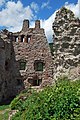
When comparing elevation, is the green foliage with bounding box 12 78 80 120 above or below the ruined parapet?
below

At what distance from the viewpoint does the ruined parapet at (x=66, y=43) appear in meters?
14.3

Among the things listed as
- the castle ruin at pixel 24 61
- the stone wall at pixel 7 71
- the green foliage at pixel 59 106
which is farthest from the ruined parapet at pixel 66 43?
the stone wall at pixel 7 71

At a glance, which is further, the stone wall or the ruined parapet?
the stone wall

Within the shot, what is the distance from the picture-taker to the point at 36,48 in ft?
104

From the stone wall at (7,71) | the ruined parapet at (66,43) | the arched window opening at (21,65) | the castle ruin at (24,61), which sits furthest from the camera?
the arched window opening at (21,65)

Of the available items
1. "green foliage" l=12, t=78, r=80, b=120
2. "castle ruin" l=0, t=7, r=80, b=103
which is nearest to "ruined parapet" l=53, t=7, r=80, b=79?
"green foliage" l=12, t=78, r=80, b=120

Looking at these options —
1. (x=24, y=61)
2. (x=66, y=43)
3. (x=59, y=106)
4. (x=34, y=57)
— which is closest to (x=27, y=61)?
(x=24, y=61)

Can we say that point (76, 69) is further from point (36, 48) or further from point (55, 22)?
point (36, 48)

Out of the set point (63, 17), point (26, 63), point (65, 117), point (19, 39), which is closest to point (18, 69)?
point (26, 63)

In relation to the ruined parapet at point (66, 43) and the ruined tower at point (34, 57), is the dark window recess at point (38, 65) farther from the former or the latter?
Result: the ruined parapet at point (66, 43)

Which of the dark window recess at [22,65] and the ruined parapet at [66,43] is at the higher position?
the ruined parapet at [66,43]

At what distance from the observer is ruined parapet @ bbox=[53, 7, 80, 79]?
14258mm

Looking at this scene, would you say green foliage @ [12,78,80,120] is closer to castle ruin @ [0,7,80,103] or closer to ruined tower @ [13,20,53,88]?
castle ruin @ [0,7,80,103]

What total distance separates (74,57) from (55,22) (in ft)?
6.80
